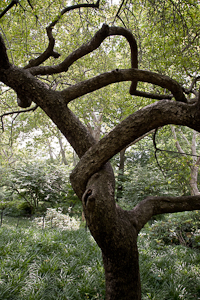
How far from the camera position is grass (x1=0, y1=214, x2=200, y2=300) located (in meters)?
2.84

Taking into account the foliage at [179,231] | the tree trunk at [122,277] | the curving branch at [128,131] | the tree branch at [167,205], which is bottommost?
the foliage at [179,231]

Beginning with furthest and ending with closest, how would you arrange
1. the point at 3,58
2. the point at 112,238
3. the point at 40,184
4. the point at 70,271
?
the point at 40,184 < the point at 70,271 < the point at 3,58 < the point at 112,238

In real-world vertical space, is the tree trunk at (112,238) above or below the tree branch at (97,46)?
below

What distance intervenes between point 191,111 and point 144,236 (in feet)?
18.7

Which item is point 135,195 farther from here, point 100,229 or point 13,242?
point 100,229

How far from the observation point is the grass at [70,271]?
9.32 ft

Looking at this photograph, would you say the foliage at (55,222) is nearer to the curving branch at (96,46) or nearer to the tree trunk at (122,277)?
the tree trunk at (122,277)

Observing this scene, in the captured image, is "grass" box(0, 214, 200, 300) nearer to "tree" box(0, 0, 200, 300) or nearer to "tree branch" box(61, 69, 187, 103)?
"tree" box(0, 0, 200, 300)

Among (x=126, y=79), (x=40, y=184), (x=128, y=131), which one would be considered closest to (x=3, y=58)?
(x=126, y=79)

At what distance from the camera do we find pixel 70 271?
3.46 meters

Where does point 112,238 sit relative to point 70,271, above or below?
above

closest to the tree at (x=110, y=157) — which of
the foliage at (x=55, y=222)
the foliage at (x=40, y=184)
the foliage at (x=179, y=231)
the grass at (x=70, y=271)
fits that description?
the grass at (x=70, y=271)

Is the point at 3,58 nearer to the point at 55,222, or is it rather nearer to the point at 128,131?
the point at 128,131

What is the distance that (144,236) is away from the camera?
6562 mm
